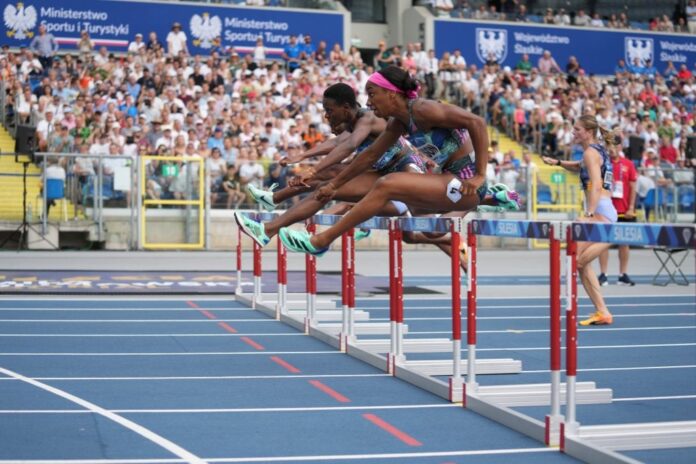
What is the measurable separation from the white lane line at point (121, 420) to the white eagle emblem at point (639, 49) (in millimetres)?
31008

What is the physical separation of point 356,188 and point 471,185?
1.60 m

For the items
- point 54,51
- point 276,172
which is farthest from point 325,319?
point 54,51

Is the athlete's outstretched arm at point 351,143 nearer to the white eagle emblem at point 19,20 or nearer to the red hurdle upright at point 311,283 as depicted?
the red hurdle upright at point 311,283

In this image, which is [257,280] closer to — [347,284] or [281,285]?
[281,285]

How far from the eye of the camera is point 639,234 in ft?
18.0

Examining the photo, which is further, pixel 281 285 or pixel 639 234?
pixel 281 285

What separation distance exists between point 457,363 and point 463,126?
1.61 meters

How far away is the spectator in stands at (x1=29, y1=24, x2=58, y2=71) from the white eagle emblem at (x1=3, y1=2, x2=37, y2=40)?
1.41m

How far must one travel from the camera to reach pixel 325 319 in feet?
40.3

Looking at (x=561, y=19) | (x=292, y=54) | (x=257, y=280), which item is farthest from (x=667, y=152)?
(x=257, y=280)

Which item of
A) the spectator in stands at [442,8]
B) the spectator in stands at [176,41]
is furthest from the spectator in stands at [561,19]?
the spectator in stands at [176,41]

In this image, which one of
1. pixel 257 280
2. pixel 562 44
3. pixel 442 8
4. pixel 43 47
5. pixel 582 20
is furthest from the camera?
pixel 582 20

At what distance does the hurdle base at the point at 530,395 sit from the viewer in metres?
7.38

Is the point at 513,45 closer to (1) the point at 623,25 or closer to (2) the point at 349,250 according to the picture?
(1) the point at 623,25
